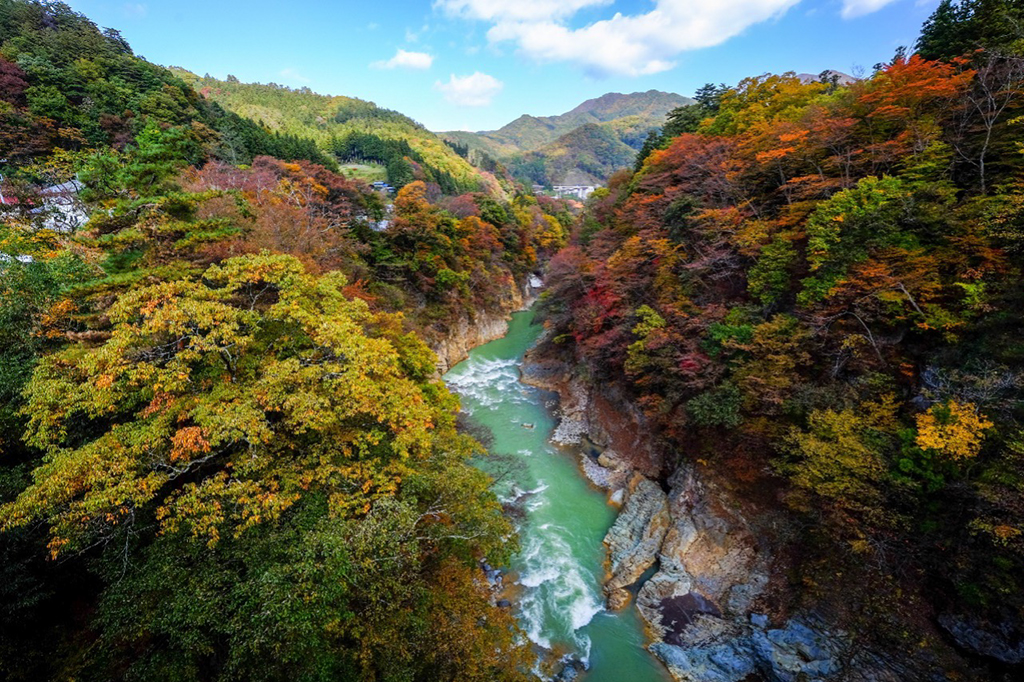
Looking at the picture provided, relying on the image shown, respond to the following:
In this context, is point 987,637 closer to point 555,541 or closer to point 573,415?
point 555,541

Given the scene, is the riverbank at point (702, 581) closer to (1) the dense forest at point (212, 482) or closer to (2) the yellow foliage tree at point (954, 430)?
(2) the yellow foliage tree at point (954, 430)

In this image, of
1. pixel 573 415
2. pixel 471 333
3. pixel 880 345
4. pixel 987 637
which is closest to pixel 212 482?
pixel 987 637

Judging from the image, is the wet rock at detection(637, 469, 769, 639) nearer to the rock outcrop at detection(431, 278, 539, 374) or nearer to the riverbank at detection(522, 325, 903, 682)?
the riverbank at detection(522, 325, 903, 682)

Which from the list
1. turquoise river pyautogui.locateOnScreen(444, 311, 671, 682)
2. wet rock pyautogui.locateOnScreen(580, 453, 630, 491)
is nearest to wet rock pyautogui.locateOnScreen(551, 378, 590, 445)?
turquoise river pyautogui.locateOnScreen(444, 311, 671, 682)

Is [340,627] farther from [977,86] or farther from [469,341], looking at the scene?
[469,341]

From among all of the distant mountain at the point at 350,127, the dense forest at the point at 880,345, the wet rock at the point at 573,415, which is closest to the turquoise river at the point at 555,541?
the wet rock at the point at 573,415
